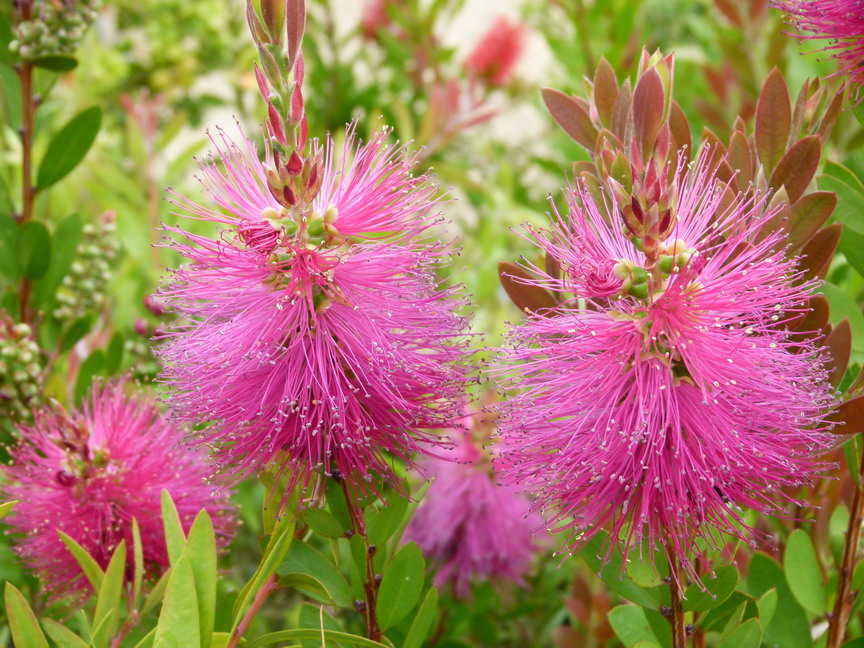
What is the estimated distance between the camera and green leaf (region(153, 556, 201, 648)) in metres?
0.86

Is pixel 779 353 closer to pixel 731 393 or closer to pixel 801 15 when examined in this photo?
pixel 731 393

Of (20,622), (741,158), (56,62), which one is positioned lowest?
(20,622)

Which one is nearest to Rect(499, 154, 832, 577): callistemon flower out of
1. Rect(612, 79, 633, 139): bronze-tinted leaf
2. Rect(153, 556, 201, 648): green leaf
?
Rect(612, 79, 633, 139): bronze-tinted leaf

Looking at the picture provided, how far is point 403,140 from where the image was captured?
8.90ft

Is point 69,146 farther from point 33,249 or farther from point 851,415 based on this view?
point 851,415

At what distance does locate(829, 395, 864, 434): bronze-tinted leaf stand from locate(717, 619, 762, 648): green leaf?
0.23 m

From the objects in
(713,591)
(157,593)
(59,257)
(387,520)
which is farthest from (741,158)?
(59,257)

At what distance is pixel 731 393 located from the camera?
0.88 metres

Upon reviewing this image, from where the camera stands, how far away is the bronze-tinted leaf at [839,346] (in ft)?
3.24

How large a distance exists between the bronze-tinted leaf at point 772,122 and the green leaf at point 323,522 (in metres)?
0.66

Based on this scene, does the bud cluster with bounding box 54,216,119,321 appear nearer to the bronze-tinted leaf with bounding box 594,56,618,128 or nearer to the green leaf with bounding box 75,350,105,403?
the green leaf with bounding box 75,350,105,403

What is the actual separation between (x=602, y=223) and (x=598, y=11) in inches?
71.2

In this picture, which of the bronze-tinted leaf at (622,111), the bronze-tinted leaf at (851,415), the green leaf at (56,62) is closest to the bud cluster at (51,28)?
the green leaf at (56,62)

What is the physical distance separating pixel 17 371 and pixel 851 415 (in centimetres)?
125
